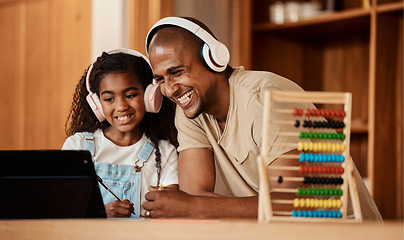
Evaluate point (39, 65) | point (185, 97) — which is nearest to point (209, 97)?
point (185, 97)

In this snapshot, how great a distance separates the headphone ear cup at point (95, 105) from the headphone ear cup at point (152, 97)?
136 millimetres

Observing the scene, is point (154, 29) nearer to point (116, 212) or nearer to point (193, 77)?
point (193, 77)

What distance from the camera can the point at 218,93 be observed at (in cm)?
158

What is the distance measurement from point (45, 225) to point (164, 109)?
773 millimetres

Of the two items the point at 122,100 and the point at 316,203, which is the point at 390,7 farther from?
the point at 316,203

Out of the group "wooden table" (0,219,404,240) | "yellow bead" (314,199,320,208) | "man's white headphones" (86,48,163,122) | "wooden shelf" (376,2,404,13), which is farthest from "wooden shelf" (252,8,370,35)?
"wooden table" (0,219,404,240)

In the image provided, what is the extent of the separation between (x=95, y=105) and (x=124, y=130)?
11 cm

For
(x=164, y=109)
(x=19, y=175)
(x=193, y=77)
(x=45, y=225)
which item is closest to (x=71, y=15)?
(x=164, y=109)

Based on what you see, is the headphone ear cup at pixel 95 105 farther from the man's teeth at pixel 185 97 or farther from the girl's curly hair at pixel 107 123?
the man's teeth at pixel 185 97

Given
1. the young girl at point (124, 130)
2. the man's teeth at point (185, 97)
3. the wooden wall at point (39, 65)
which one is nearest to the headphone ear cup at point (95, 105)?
the young girl at point (124, 130)

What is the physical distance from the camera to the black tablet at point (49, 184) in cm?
117

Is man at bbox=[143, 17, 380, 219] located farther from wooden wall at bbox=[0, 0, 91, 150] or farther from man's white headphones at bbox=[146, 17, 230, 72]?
wooden wall at bbox=[0, 0, 91, 150]

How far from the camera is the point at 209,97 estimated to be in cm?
156

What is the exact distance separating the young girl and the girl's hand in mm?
72
